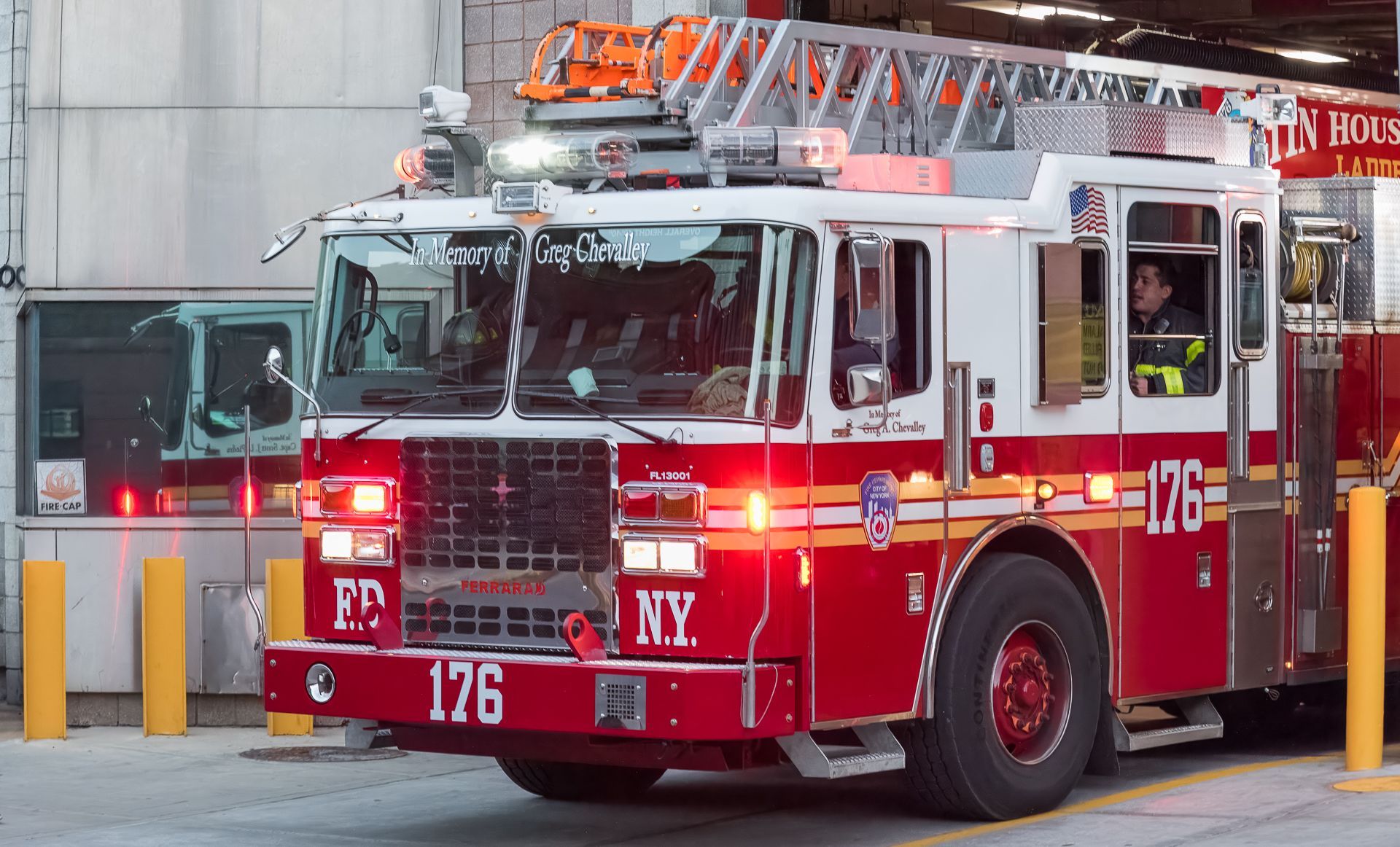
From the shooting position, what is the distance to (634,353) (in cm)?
774

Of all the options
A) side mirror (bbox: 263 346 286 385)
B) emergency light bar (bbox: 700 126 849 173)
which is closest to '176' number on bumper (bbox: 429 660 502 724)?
side mirror (bbox: 263 346 286 385)

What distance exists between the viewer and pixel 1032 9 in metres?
16.8

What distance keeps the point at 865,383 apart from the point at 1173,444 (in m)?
2.02

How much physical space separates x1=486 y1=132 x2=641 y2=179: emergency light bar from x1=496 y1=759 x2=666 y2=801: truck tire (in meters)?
2.67

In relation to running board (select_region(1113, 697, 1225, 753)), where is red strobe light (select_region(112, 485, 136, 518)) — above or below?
above

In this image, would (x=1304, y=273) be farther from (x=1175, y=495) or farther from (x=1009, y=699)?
(x=1009, y=699)

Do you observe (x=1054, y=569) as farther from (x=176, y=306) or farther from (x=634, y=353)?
(x=176, y=306)

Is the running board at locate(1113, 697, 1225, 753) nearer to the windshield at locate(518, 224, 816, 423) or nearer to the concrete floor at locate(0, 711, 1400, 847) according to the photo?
the concrete floor at locate(0, 711, 1400, 847)

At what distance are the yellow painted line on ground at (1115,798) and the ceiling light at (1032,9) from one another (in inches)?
306

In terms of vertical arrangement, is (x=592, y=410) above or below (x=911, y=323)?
below

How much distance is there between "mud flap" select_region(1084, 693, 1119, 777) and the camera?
29.0ft

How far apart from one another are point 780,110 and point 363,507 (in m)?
2.56

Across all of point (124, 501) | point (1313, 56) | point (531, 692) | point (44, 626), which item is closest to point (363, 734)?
point (531, 692)

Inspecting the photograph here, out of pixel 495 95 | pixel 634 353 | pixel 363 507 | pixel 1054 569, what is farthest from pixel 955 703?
pixel 495 95
